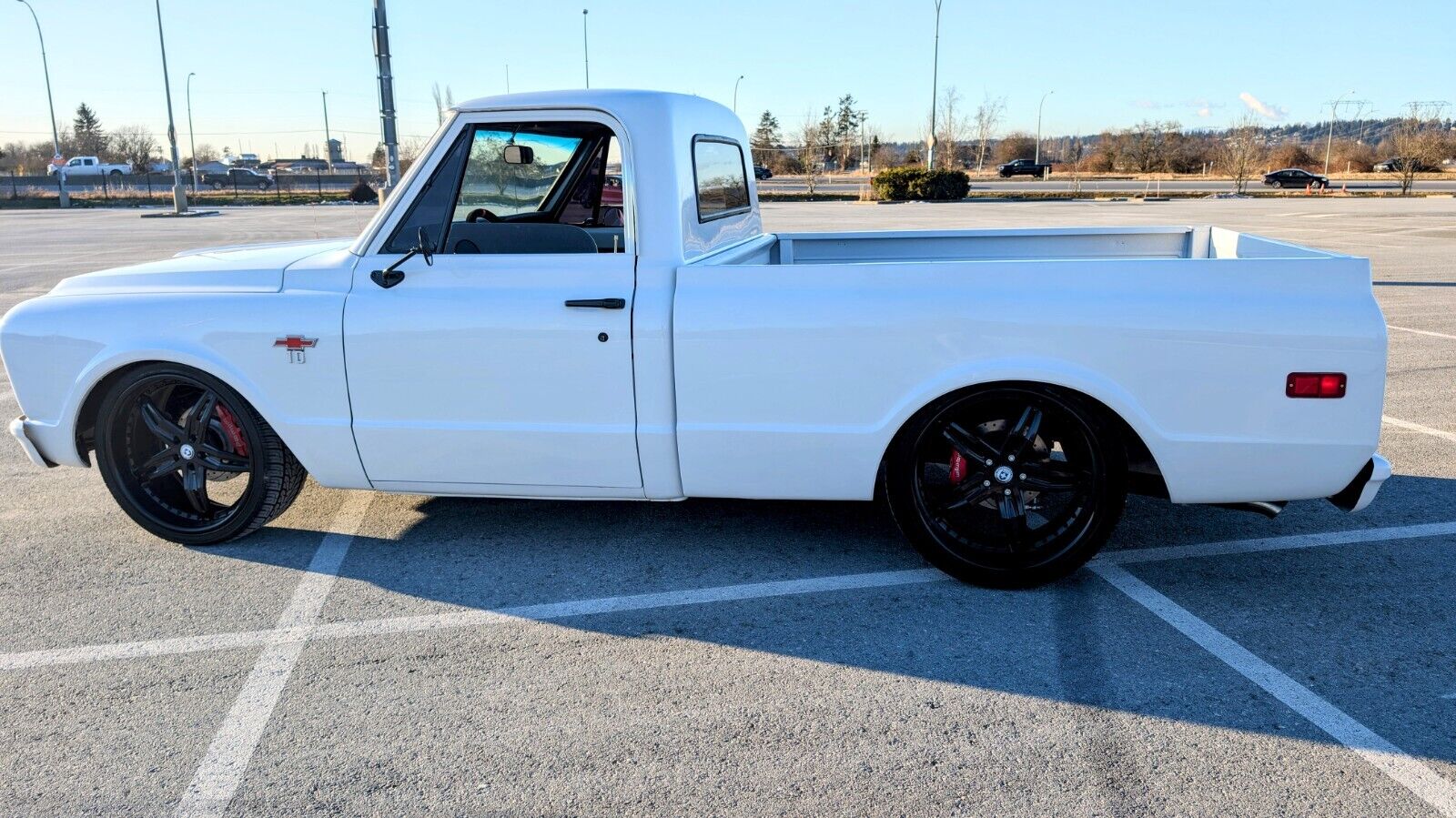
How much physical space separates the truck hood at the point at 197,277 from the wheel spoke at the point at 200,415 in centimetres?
44

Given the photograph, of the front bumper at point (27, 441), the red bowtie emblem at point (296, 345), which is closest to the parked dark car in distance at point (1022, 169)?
the red bowtie emblem at point (296, 345)

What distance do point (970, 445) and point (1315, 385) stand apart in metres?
1.15

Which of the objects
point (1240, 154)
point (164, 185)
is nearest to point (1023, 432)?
point (1240, 154)

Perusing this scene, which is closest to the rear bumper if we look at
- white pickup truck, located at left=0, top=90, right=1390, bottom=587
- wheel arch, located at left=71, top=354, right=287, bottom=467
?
white pickup truck, located at left=0, top=90, right=1390, bottom=587

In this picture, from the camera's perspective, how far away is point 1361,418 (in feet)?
11.4

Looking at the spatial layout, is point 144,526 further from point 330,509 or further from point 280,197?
point 280,197

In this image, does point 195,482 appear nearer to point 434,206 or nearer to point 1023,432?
point 434,206

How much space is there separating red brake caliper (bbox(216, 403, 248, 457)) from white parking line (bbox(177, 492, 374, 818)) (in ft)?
1.71

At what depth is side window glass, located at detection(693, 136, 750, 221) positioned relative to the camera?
171 inches

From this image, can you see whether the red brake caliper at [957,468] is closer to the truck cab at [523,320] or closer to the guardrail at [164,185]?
the truck cab at [523,320]

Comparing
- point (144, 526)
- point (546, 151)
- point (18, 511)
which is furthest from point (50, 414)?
point (546, 151)

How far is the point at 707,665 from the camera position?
3350 millimetres

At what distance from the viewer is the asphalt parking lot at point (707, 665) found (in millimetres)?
2713

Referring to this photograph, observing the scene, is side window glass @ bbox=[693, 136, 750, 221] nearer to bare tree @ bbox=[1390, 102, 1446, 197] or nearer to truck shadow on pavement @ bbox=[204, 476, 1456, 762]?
truck shadow on pavement @ bbox=[204, 476, 1456, 762]
